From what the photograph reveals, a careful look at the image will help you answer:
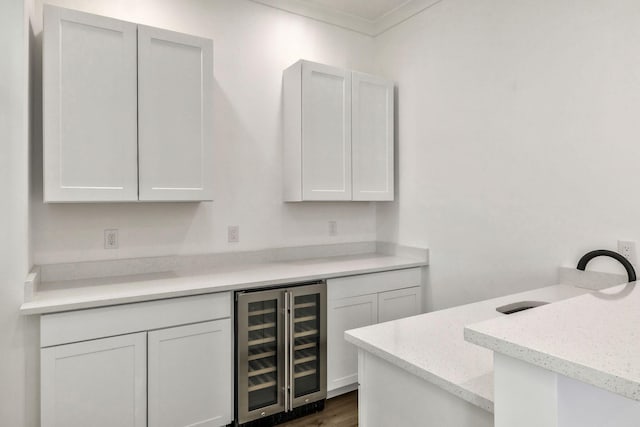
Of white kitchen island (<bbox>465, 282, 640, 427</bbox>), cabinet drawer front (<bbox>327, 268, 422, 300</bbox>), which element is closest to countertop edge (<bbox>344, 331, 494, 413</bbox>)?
white kitchen island (<bbox>465, 282, 640, 427</bbox>)

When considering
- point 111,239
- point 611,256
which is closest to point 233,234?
point 111,239

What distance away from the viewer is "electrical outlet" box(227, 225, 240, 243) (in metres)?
2.77

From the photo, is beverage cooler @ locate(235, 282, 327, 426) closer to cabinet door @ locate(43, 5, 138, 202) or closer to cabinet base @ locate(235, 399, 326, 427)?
cabinet base @ locate(235, 399, 326, 427)

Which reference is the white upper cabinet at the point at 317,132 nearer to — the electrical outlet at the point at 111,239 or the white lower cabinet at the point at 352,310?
the white lower cabinet at the point at 352,310

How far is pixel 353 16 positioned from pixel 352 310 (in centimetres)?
245

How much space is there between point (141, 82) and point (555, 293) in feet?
8.03

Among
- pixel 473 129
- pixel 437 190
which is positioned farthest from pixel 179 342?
pixel 473 129

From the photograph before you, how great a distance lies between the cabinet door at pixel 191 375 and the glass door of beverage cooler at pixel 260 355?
75 millimetres

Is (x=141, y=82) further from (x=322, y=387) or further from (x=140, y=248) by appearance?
(x=322, y=387)

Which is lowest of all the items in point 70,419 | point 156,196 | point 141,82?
point 70,419

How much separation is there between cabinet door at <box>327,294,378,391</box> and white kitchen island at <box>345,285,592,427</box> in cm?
105

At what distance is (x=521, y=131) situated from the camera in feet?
7.63

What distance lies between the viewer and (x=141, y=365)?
6.26 ft

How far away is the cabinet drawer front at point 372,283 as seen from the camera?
251 cm
